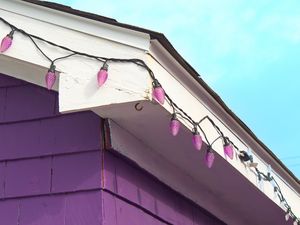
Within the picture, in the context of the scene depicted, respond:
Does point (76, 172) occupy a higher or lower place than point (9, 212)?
higher

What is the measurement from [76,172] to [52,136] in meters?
0.24

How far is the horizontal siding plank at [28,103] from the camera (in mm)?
3205

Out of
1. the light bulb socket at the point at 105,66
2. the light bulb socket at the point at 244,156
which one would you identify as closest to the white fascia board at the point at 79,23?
the light bulb socket at the point at 105,66

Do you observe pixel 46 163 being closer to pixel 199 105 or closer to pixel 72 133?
pixel 72 133

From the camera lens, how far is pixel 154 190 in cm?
341

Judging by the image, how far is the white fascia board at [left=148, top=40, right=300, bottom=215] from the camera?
2.92 meters

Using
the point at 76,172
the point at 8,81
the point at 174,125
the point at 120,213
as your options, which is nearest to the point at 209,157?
the point at 174,125

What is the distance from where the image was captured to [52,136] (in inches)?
Result: 123

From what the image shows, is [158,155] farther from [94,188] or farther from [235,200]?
[235,200]

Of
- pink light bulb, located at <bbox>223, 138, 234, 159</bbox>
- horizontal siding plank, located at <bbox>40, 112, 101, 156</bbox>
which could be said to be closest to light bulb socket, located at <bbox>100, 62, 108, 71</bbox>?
horizontal siding plank, located at <bbox>40, 112, 101, 156</bbox>

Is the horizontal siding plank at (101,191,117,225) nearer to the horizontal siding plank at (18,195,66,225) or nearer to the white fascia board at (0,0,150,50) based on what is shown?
the horizontal siding plank at (18,195,66,225)

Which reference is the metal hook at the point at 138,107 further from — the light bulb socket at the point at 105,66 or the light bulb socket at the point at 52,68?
the light bulb socket at the point at 52,68

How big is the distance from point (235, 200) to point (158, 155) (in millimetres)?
917

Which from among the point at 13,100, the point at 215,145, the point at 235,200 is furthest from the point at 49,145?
the point at 235,200
